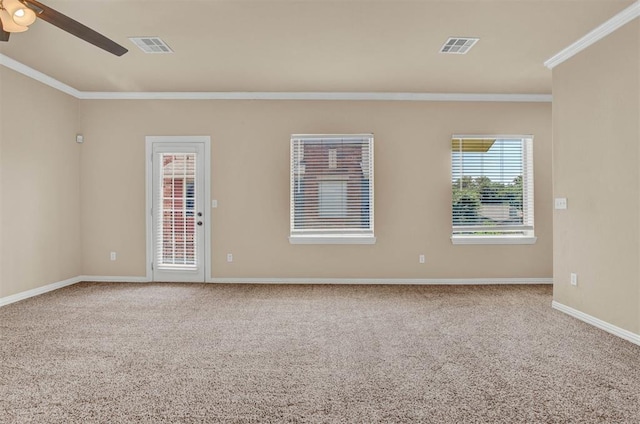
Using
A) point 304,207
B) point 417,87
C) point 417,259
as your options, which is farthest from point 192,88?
point 417,259

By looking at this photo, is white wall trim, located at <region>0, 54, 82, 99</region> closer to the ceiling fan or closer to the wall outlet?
the ceiling fan

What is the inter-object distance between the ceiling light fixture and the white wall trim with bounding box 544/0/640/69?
4.49 meters

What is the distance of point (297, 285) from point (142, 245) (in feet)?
7.86

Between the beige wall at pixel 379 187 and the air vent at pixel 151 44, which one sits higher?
the air vent at pixel 151 44

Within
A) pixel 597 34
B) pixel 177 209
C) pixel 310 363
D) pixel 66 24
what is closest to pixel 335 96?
pixel 177 209

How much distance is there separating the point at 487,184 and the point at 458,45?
238 cm

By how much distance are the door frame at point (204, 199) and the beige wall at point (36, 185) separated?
1.04 metres

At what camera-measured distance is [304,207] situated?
212 inches

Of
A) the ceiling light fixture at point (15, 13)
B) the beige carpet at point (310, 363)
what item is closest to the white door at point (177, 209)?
the beige carpet at point (310, 363)

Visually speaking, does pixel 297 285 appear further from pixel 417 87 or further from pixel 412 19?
Result: pixel 412 19

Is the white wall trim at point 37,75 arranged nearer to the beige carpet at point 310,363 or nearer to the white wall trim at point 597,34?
the beige carpet at point 310,363

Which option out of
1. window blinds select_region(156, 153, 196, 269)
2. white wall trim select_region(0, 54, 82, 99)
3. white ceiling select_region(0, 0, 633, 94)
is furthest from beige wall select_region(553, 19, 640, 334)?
white wall trim select_region(0, 54, 82, 99)

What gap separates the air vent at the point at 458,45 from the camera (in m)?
3.61

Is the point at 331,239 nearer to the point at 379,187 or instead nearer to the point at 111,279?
the point at 379,187
